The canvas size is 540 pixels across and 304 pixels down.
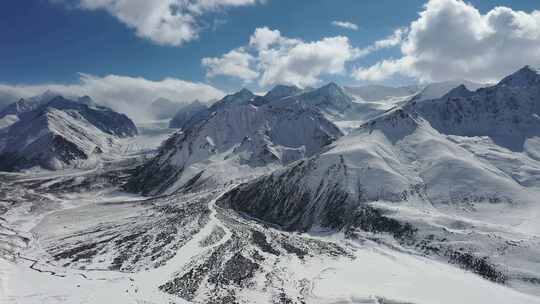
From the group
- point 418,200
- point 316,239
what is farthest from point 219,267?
point 418,200

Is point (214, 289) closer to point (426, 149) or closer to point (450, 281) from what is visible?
point (450, 281)

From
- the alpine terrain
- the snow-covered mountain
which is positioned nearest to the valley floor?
the alpine terrain

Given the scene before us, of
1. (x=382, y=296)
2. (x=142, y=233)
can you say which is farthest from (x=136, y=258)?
(x=382, y=296)

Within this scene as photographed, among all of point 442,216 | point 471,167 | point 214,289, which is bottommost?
point 214,289

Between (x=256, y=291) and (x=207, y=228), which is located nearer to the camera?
(x=256, y=291)

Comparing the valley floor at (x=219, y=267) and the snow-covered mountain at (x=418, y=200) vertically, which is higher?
the snow-covered mountain at (x=418, y=200)

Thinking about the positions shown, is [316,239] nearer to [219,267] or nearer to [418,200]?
[219,267]

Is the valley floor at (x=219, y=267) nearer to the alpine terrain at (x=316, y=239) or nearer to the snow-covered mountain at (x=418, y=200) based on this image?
the alpine terrain at (x=316, y=239)

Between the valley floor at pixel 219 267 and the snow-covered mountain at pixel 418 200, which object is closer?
the valley floor at pixel 219 267

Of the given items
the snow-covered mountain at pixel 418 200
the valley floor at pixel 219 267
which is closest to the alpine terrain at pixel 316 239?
the valley floor at pixel 219 267
